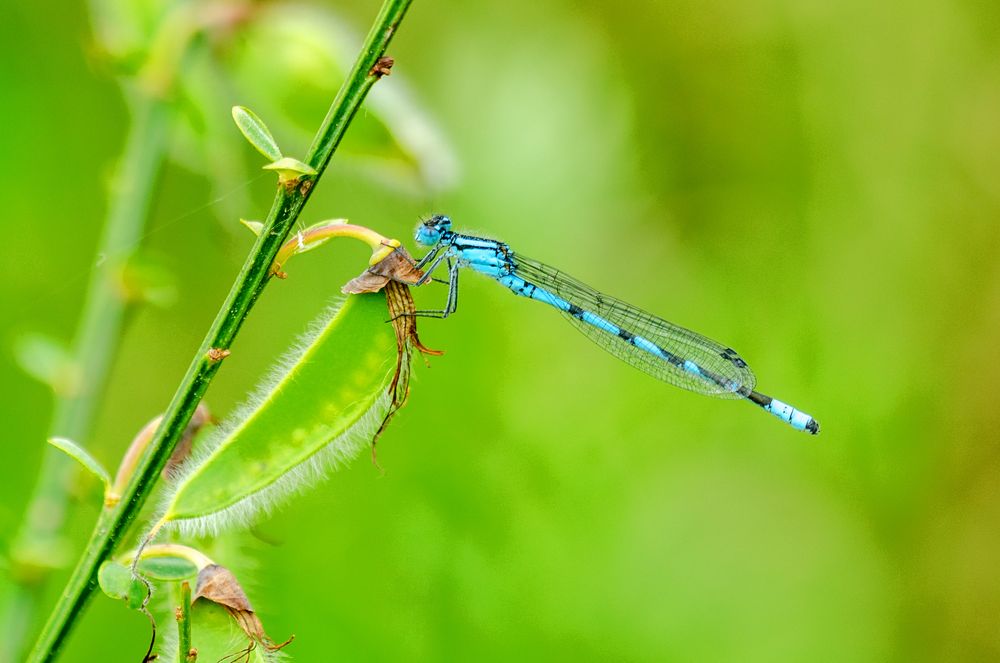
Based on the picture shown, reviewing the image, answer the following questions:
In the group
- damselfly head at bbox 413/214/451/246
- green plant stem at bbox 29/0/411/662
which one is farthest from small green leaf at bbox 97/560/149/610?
damselfly head at bbox 413/214/451/246

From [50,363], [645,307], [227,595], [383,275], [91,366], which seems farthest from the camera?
[645,307]

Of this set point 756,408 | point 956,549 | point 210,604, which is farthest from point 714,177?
point 210,604

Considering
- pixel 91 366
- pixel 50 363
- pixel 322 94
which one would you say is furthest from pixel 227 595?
pixel 322 94

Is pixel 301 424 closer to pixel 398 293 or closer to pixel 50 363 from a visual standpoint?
pixel 398 293

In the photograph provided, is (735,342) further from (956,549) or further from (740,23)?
(740,23)

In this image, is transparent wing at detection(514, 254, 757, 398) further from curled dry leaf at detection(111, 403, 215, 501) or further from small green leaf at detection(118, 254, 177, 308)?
curled dry leaf at detection(111, 403, 215, 501)
